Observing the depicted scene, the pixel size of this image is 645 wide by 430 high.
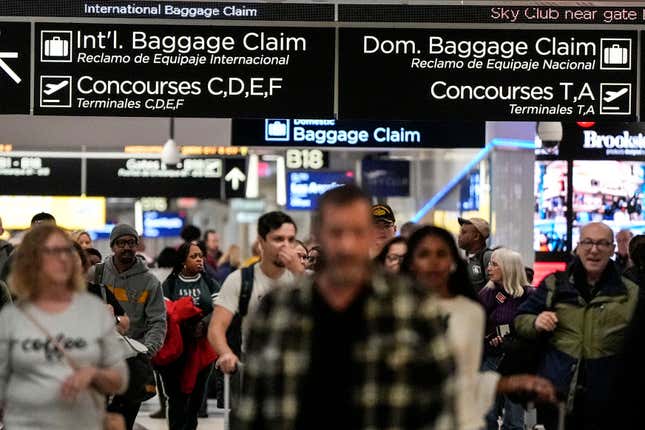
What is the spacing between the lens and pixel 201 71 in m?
12.0

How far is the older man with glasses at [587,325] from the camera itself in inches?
324

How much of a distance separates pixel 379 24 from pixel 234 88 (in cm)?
120

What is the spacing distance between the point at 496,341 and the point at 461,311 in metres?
5.10

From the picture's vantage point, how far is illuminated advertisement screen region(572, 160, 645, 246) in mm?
17562

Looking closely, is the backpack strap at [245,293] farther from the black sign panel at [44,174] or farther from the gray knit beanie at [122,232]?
the black sign panel at [44,174]

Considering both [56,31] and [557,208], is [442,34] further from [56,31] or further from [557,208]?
[557,208]

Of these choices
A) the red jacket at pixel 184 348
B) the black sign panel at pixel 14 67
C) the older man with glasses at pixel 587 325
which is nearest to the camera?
the older man with glasses at pixel 587 325

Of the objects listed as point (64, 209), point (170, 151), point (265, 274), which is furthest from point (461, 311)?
point (64, 209)

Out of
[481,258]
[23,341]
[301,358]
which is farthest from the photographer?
[481,258]

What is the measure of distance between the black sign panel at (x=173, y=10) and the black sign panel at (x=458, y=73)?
39cm

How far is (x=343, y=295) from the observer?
488 centimetres

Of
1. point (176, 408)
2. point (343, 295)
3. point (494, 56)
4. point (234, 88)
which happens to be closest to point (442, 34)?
point (494, 56)

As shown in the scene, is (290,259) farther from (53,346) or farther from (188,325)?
(188,325)

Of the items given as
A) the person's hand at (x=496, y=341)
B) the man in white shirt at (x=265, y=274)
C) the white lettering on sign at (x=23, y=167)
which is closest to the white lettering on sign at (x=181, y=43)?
the person's hand at (x=496, y=341)
